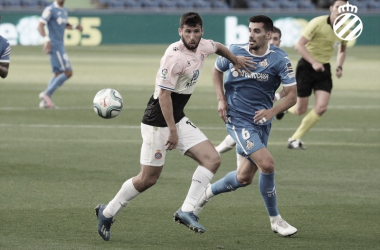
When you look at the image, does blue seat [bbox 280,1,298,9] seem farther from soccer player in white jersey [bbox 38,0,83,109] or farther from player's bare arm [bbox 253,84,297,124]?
player's bare arm [bbox 253,84,297,124]

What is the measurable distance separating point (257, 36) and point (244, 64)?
282 mm

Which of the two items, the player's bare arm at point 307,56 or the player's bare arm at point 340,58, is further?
the player's bare arm at point 340,58

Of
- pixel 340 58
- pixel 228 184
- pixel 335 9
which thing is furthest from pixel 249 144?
pixel 340 58

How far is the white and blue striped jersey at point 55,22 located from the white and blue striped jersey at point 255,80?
11.1 m

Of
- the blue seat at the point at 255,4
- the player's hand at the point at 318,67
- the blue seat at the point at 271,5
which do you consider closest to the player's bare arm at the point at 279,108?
the player's hand at the point at 318,67

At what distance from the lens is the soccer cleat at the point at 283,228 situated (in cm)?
767

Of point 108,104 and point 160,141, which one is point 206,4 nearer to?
point 108,104

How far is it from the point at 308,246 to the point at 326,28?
22.4 feet

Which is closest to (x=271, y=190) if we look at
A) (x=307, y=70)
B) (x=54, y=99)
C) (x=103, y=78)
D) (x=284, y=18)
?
(x=307, y=70)

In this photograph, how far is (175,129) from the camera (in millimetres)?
7301

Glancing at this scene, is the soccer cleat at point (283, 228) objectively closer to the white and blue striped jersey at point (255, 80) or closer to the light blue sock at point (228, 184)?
the light blue sock at point (228, 184)

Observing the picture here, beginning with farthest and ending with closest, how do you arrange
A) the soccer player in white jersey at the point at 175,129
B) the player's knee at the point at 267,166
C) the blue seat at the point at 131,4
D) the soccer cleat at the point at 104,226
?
the blue seat at the point at 131,4 → the player's knee at the point at 267,166 → the soccer cleat at the point at 104,226 → the soccer player in white jersey at the point at 175,129

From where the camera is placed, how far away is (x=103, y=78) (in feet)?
81.7

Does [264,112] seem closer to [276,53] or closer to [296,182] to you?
[276,53]
